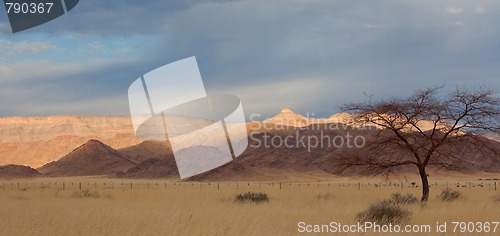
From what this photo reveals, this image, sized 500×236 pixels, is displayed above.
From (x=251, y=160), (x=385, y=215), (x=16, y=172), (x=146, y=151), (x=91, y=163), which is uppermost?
(x=385, y=215)

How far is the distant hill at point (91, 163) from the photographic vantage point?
13238 cm

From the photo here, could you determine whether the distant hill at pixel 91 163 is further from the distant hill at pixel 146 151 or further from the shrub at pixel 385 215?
the shrub at pixel 385 215

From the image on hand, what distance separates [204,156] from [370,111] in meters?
94.7

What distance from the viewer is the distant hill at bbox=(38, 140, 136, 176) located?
132375 millimetres

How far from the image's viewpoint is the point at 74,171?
5236 inches

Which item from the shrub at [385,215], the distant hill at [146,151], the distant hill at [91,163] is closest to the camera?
the shrub at [385,215]

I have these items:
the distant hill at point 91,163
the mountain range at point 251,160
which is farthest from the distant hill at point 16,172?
the distant hill at point 91,163

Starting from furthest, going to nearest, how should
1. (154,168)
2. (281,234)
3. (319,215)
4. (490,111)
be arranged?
(154,168) < (490,111) < (319,215) < (281,234)

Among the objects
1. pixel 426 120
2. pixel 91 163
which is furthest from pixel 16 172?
pixel 426 120

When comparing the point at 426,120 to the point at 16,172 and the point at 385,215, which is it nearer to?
the point at 385,215

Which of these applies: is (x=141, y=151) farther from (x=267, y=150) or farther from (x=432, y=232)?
(x=432, y=232)

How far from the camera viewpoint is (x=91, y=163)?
449ft

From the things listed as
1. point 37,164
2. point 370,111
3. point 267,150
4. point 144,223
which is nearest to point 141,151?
point 37,164

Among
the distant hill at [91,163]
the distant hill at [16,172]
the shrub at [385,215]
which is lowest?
the distant hill at [91,163]
